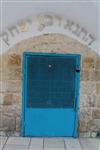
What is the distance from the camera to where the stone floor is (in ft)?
19.5

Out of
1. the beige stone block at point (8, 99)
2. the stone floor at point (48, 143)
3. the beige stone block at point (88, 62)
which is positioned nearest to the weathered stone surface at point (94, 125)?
the stone floor at point (48, 143)

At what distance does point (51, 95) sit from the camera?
6.52 meters

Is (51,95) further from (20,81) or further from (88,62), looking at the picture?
(88,62)

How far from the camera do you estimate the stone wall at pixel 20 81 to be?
253 inches

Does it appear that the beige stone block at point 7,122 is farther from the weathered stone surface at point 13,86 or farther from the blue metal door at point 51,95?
the weathered stone surface at point 13,86

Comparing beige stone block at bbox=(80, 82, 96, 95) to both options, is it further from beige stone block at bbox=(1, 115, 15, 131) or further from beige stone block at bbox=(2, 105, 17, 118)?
beige stone block at bbox=(1, 115, 15, 131)

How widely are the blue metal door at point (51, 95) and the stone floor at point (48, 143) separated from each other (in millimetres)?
194

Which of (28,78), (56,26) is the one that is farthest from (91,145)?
(56,26)

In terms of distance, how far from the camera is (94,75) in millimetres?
6520

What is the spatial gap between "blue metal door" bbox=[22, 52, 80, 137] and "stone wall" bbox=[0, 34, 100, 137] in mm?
115

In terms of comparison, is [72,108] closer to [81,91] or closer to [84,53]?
[81,91]

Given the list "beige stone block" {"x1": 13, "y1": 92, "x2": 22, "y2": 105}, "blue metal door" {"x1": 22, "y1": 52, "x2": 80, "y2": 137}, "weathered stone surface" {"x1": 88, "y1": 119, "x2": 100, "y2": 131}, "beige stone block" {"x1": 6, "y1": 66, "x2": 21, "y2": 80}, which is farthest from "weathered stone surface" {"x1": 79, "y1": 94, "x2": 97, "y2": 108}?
"beige stone block" {"x1": 6, "y1": 66, "x2": 21, "y2": 80}

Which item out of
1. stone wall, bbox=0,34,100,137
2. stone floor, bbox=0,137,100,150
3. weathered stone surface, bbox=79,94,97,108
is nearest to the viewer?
stone floor, bbox=0,137,100,150

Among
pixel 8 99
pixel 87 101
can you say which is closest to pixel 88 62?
pixel 87 101
